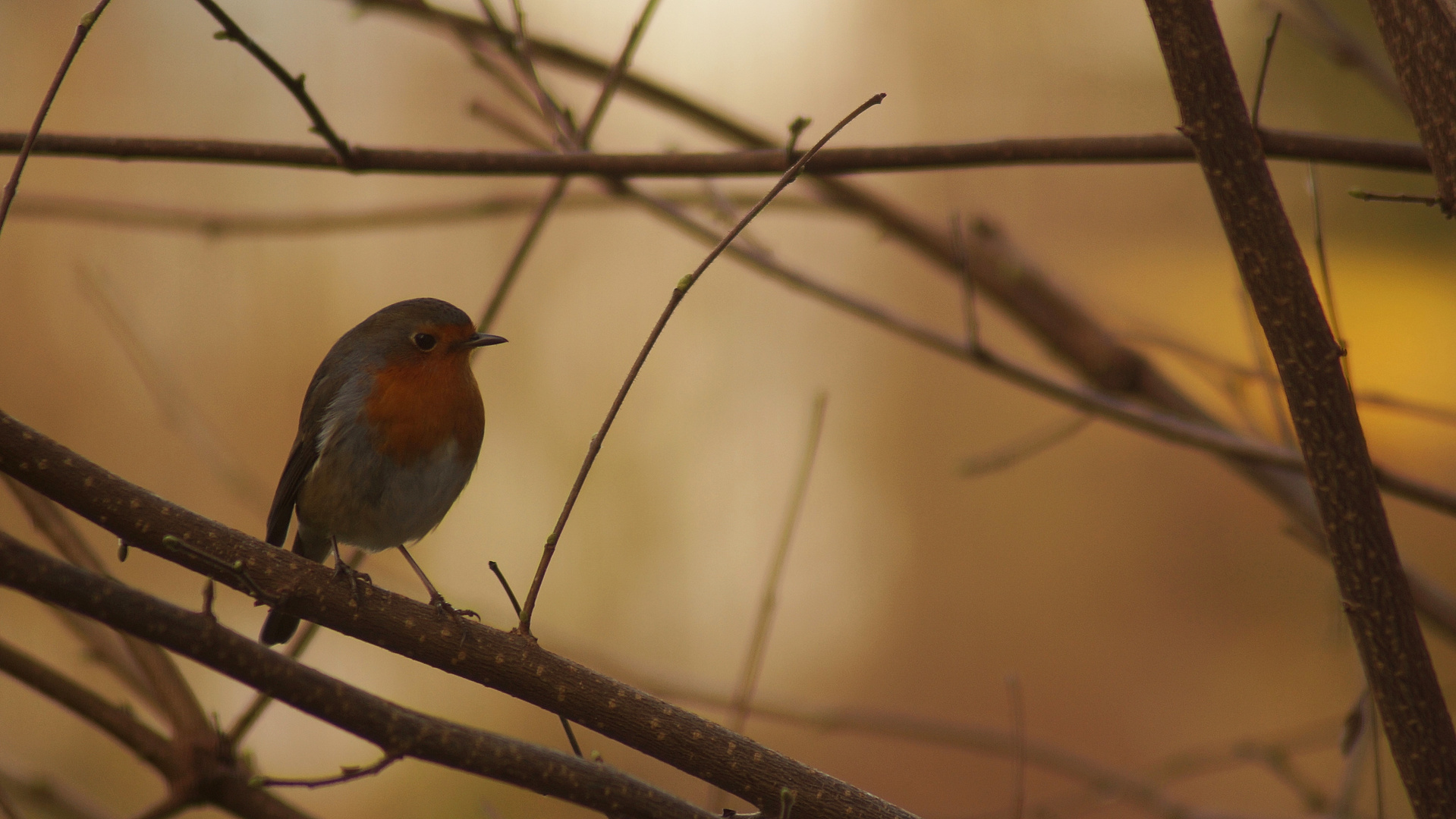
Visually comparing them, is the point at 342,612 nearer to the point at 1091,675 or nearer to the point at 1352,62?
the point at 1352,62

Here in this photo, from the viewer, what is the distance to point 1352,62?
158 centimetres

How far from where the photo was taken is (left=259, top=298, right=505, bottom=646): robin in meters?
1.43

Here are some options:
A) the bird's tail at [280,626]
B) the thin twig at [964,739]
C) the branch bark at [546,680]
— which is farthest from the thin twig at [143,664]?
the thin twig at [964,739]

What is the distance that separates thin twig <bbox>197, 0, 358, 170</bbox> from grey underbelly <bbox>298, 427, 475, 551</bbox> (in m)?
0.45

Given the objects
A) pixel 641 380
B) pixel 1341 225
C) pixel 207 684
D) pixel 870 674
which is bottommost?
pixel 207 684

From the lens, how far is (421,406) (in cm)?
142

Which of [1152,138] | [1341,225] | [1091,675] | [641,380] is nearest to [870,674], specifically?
[1091,675]

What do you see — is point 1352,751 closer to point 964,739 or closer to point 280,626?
point 964,739

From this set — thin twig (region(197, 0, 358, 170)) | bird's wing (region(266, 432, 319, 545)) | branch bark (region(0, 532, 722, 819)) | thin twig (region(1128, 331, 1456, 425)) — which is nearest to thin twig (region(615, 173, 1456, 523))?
thin twig (region(1128, 331, 1456, 425))

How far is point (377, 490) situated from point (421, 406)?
0.14 meters

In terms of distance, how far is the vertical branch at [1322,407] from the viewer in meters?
0.88

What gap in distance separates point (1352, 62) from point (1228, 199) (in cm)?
94

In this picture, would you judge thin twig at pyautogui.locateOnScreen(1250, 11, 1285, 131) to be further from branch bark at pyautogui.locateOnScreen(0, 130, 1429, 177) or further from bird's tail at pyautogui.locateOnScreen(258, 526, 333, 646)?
bird's tail at pyautogui.locateOnScreen(258, 526, 333, 646)

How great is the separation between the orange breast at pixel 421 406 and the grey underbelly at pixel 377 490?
0.06ft
